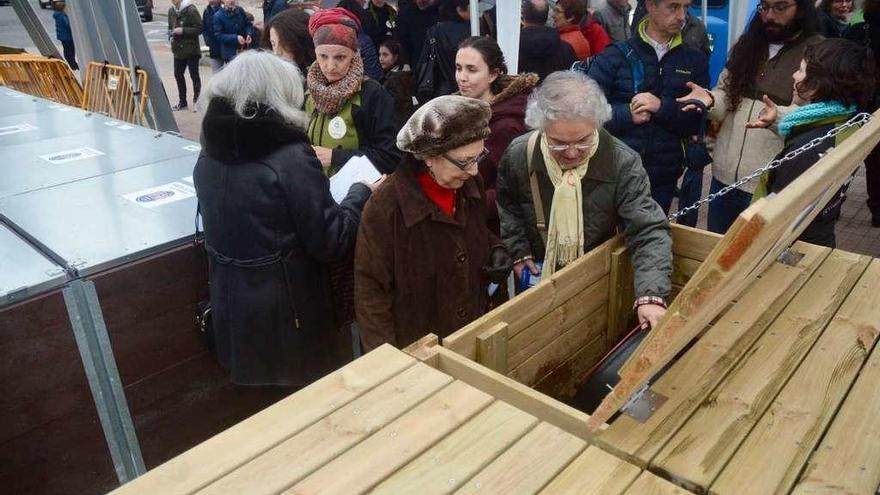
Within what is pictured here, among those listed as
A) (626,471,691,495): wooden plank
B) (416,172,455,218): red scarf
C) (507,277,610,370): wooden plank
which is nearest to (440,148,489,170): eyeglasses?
(416,172,455,218): red scarf

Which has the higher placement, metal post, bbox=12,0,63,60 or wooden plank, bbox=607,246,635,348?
metal post, bbox=12,0,63,60

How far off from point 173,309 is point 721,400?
212 centimetres

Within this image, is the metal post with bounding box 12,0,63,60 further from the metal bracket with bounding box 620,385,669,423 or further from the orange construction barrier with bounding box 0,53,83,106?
the metal bracket with bounding box 620,385,669,423

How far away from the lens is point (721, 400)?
1.52m

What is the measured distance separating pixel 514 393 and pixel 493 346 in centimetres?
34

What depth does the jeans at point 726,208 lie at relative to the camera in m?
3.48

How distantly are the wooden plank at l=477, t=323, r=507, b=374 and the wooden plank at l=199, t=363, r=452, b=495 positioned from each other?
31cm

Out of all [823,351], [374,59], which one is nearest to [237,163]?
[823,351]

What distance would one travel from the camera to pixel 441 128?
2.19m

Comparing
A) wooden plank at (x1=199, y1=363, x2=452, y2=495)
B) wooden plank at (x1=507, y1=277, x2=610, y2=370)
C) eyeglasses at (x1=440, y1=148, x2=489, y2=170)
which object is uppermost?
eyeglasses at (x1=440, y1=148, x2=489, y2=170)

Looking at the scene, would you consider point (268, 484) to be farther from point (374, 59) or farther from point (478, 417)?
point (374, 59)

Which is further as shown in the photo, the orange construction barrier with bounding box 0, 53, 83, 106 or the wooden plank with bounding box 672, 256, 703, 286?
the orange construction barrier with bounding box 0, 53, 83, 106

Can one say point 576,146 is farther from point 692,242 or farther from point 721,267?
point 721,267

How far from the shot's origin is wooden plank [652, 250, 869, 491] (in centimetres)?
133
